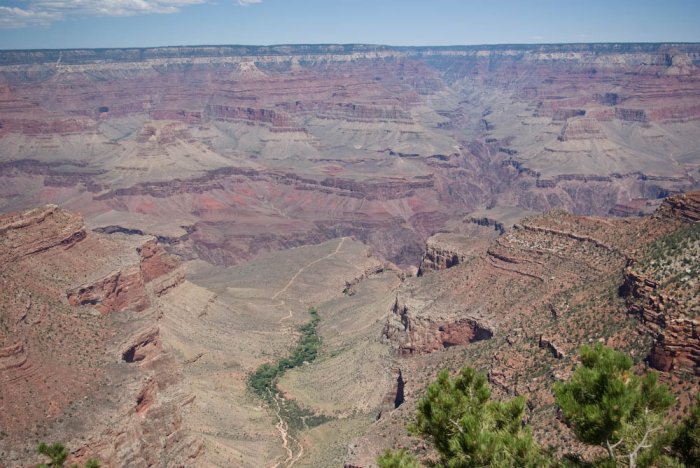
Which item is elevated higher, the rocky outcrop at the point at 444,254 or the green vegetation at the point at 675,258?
the green vegetation at the point at 675,258

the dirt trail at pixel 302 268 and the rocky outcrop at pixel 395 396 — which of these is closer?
the rocky outcrop at pixel 395 396

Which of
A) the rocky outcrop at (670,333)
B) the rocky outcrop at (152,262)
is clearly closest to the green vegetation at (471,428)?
the rocky outcrop at (670,333)

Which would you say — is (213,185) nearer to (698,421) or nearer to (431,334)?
(431,334)

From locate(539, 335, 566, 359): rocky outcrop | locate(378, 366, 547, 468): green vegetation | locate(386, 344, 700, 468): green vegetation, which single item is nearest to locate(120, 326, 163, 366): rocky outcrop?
locate(539, 335, 566, 359): rocky outcrop

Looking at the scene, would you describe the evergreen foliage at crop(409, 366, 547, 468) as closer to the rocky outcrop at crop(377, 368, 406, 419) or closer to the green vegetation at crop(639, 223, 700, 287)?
the green vegetation at crop(639, 223, 700, 287)

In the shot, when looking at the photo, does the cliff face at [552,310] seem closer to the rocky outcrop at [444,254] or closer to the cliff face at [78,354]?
the rocky outcrop at [444,254]

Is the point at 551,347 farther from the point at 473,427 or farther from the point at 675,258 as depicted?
the point at 473,427
